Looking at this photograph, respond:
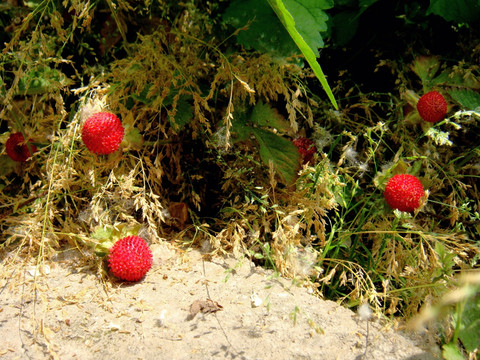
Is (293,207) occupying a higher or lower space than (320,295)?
higher

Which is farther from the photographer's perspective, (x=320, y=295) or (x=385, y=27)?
(x=385, y=27)

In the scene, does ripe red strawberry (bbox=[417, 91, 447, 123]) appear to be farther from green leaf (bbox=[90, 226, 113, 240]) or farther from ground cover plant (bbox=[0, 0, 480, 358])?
green leaf (bbox=[90, 226, 113, 240])

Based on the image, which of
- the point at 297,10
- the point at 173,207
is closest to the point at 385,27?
the point at 297,10

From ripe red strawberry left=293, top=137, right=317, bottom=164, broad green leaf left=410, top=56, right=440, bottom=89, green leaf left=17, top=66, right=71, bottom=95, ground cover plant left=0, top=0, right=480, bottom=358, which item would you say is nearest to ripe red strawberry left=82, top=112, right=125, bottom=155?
ground cover plant left=0, top=0, right=480, bottom=358

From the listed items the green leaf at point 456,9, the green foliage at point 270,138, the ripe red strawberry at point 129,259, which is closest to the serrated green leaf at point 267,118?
the green foliage at point 270,138

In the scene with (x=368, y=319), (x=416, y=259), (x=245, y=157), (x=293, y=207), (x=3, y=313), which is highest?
(x=3, y=313)

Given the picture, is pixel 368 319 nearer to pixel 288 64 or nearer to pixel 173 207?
pixel 173 207

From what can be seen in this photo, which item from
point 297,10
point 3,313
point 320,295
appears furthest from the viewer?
point 297,10
